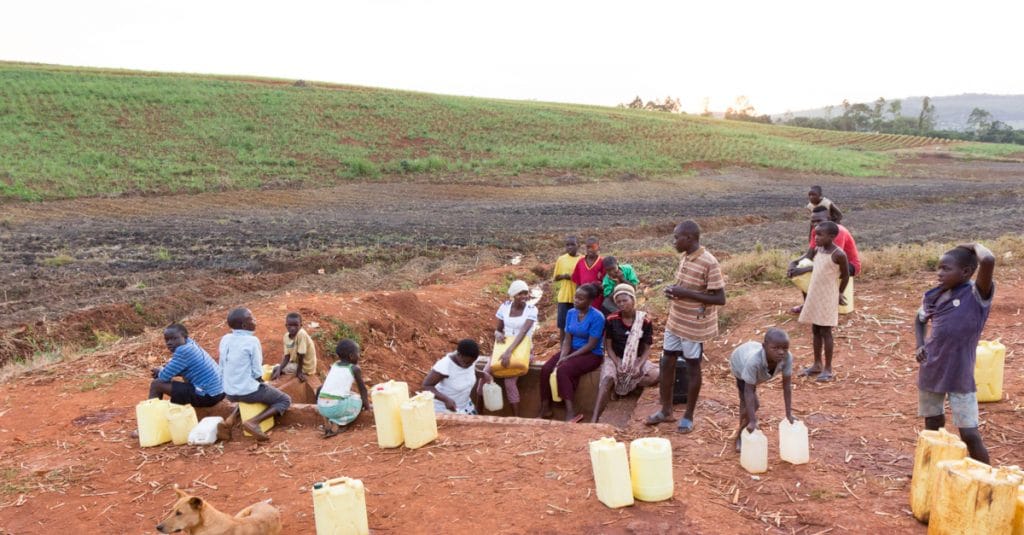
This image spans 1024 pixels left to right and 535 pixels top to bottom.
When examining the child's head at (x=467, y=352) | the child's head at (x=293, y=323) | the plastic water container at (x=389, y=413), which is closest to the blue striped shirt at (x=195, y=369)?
the child's head at (x=293, y=323)

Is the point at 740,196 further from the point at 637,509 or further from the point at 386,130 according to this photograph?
the point at 637,509

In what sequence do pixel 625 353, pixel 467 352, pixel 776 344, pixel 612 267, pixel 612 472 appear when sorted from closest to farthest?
pixel 612 472
pixel 776 344
pixel 467 352
pixel 625 353
pixel 612 267

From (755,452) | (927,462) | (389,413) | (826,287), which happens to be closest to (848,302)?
(826,287)

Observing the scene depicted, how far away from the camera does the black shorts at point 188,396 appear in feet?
19.9

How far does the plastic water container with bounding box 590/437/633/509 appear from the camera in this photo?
13.3 ft

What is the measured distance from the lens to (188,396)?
6105mm

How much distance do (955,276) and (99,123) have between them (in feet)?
132

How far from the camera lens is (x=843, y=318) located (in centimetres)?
830

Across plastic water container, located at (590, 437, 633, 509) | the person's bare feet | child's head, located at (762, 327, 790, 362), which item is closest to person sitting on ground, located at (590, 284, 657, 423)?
child's head, located at (762, 327, 790, 362)

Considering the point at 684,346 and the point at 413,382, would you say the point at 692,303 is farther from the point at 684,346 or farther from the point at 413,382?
the point at 413,382

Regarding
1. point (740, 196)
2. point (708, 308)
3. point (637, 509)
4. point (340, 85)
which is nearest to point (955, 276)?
point (708, 308)

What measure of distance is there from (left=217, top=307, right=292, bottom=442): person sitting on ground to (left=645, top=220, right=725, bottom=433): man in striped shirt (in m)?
3.25

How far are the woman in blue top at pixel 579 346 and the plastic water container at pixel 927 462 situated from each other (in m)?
3.11

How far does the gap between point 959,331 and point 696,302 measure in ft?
5.45
